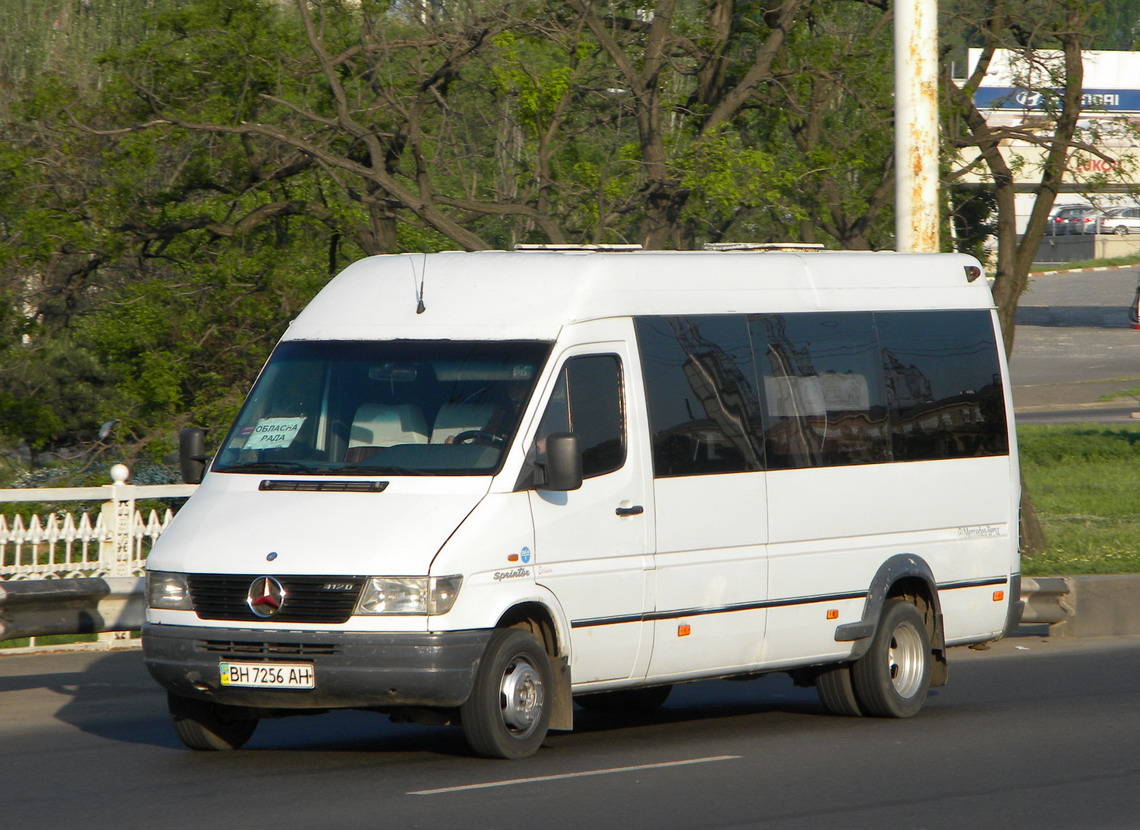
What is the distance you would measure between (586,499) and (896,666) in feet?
9.23

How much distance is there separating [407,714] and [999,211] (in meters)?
11.7

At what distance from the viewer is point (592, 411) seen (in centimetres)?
834

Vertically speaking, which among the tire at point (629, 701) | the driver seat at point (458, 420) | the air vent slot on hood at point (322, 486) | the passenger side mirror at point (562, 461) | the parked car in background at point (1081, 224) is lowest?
the tire at point (629, 701)

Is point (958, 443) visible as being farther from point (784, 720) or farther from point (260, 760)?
point (260, 760)

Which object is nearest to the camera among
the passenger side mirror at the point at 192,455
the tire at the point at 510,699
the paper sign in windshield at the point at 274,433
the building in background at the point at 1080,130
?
the tire at the point at 510,699

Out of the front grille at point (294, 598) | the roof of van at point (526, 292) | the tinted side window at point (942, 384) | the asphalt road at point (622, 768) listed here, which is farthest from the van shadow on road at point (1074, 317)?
the front grille at point (294, 598)

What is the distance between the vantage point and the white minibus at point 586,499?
24.8 feet

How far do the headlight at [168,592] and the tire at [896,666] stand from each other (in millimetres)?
3988

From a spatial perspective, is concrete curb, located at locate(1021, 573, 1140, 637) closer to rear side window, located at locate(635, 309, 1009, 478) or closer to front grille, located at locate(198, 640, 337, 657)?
rear side window, located at locate(635, 309, 1009, 478)

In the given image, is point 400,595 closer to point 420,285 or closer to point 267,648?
point 267,648

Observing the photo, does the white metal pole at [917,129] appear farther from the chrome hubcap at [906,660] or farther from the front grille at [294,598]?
the front grille at [294,598]

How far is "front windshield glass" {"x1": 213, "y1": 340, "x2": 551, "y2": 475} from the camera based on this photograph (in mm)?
8016

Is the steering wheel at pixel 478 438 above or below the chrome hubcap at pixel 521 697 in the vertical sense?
above

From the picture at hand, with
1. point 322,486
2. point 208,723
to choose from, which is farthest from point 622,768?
point 208,723
